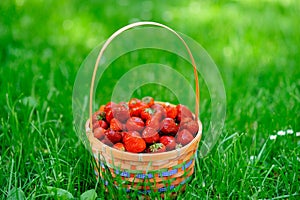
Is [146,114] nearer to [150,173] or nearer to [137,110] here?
[137,110]

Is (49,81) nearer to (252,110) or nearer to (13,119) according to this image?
(13,119)

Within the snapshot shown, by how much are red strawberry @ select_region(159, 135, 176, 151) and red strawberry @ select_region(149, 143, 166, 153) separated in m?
0.02

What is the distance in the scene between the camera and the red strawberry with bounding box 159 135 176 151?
61.7 inches

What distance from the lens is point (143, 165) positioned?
1.51m

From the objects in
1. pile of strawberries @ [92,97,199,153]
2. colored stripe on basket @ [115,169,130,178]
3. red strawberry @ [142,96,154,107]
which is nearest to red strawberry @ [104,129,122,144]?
pile of strawberries @ [92,97,199,153]

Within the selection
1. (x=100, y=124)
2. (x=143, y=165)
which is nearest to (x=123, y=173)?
(x=143, y=165)

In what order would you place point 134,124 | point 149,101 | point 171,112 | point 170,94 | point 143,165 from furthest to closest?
point 170,94 < point 149,101 < point 171,112 < point 134,124 < point 143,165

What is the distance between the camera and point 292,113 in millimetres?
2074

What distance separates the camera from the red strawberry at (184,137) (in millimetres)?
1586

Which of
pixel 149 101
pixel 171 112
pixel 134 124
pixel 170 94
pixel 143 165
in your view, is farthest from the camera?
pixel 170 94

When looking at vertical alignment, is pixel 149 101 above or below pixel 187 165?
above

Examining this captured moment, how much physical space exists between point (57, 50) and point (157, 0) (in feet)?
3.37

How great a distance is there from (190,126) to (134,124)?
196 millimetres

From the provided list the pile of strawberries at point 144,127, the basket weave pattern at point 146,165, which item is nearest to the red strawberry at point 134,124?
the pile of strawberries at point 144,127
